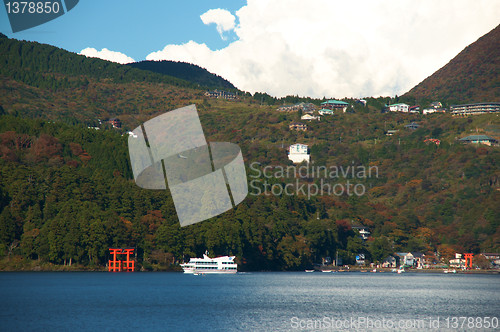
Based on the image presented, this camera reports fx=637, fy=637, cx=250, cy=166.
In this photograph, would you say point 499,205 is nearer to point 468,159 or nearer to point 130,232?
point 468,159

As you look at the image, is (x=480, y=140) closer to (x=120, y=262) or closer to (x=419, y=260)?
(x=419, y=260)

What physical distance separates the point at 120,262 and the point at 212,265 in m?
14.6

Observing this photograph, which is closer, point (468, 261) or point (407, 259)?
point (407, 259)

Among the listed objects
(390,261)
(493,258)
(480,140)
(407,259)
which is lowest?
(390,261)

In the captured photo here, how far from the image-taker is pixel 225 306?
53.9 meters

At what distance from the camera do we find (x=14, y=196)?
3772 inches

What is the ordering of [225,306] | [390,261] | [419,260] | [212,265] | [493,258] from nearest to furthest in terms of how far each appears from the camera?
[225,306], [212,265], [493,258], [390,261], [419,260]

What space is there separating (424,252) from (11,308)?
370ft

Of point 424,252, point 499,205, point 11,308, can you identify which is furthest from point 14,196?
point 499,205

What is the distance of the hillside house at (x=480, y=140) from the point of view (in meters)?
193

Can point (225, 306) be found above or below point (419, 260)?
below

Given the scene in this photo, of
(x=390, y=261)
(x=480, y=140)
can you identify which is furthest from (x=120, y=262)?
(x=480, y=140)

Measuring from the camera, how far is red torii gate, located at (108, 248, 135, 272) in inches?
3634

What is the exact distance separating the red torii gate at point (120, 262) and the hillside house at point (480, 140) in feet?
433
